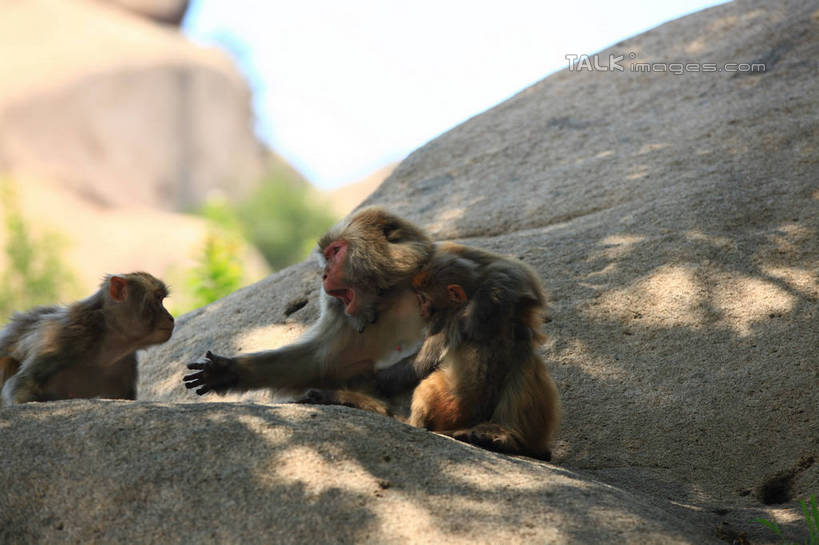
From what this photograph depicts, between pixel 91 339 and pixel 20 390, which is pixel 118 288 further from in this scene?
pixel 20 390

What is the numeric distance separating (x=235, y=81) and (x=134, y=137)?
15.5 feet

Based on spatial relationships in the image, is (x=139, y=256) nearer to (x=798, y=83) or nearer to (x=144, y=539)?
(x=798, y=83)

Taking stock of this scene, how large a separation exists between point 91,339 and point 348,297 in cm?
146

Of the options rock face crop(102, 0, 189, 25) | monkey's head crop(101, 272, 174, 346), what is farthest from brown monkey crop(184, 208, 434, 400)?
rock face crop(102, 0, 189, 25)

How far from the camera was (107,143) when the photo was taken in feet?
80.8

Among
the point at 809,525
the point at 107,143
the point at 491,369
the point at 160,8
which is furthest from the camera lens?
the point at 160,8

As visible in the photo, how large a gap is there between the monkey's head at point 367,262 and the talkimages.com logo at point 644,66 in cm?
474

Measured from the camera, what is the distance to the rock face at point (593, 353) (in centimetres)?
312

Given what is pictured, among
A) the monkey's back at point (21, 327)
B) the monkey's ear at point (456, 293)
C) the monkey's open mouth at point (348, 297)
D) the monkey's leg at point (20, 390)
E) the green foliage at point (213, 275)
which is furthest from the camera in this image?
the green foliage at point (213, 275)

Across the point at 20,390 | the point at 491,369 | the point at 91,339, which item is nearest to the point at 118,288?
the point at 91,339

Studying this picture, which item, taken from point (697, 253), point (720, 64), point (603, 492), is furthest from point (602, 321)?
point (720, 64)

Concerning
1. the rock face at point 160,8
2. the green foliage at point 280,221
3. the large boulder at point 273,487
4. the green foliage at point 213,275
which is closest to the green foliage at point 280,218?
the green foliage at point 280,221

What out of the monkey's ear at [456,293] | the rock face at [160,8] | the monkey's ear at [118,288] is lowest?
the monkey's ear at [456,293]

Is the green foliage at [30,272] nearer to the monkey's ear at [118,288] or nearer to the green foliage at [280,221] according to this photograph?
the green foliage at [280,221]
